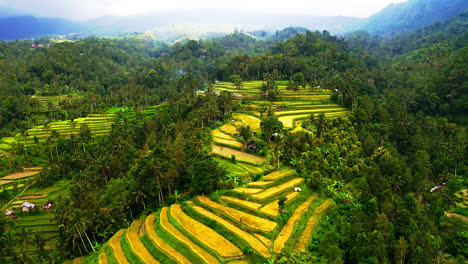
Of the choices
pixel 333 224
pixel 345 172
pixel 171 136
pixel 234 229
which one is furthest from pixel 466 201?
pixel 171 136

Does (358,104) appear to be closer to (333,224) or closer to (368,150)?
(368,150)

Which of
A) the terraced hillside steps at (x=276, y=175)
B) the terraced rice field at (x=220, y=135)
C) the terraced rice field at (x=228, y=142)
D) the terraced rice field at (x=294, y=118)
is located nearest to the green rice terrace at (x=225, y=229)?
the terraced hillside steps at (x=276, y=175)

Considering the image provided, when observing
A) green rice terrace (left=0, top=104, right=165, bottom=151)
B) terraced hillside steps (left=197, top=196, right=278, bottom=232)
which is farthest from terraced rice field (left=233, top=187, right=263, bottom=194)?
green rice terrace (left=0, top=104, right=165, bottom=151)

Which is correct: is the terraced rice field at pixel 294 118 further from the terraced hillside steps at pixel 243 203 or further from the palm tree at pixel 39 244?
the palm tree at pixel 39 244

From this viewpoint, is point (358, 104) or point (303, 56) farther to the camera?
point (303, 56)

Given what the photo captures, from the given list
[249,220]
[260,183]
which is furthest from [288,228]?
[260,183]
